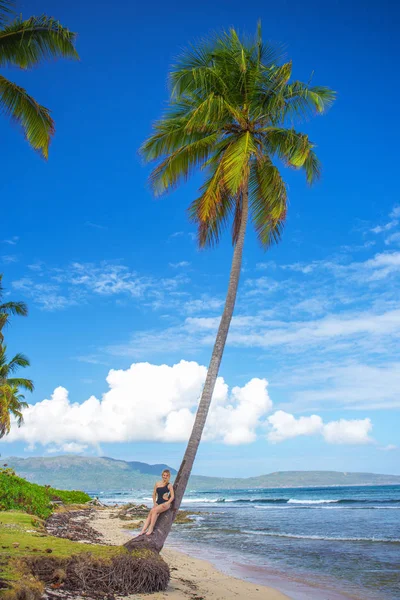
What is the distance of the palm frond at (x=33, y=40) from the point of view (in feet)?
38.3

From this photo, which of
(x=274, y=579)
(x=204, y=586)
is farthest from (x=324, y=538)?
(x=204, y=586)

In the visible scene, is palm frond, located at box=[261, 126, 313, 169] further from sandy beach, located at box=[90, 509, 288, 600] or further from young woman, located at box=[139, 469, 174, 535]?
sandy beach, located at box=[90, 509, 288, 600]

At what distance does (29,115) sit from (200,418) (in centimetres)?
824

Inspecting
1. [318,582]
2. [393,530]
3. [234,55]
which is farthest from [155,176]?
[393,530]

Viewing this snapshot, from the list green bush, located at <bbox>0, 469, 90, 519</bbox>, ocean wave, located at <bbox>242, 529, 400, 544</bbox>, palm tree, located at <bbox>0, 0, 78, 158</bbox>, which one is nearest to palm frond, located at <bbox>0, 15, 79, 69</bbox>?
palm tree, located at <bbox>0, 0, 78, 158</bbox>

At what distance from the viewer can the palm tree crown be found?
12469mm

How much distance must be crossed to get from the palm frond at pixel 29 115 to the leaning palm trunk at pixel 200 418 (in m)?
5.19

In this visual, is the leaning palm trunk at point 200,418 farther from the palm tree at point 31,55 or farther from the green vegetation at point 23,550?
the palm tree at point 31,55

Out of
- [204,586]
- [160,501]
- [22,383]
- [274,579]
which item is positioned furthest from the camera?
[22,383]

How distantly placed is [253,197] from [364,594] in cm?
986

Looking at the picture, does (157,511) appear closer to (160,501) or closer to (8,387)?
(160,501)

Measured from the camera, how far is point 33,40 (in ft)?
38.9

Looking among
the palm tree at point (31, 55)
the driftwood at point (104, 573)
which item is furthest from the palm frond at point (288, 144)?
the driftwood at point (104, 573)

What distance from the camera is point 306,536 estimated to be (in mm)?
22703
